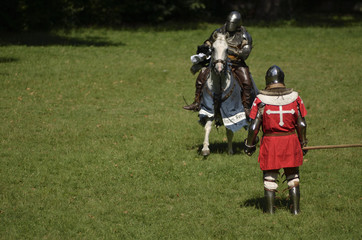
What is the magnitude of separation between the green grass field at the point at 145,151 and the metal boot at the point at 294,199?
13 centimetres

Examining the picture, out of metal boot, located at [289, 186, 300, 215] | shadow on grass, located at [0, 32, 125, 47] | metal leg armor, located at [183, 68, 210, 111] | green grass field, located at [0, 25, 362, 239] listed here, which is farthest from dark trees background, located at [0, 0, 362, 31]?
metal boot, located at [289, 186, 300, 215]

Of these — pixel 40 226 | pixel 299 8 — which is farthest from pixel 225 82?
pixel 299 8

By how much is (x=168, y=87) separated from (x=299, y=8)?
28.9 m

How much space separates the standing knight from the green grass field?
82 centimetres

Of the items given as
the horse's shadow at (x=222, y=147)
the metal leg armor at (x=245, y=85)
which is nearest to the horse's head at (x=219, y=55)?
the metal leg armor at (x=245, y=85)

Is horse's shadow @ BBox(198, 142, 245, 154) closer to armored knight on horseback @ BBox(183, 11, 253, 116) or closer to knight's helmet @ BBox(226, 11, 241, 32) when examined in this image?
armored knight on horseback @ BBox(183, 11, 253, 116)

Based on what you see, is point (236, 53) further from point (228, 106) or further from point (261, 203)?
point (261, 203)

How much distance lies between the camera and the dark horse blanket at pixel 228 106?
38.8 feet

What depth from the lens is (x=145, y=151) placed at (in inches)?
494

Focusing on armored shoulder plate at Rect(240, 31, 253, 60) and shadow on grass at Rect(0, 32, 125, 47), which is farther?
shadow on grass at Rect(0, 32, 125, 47)

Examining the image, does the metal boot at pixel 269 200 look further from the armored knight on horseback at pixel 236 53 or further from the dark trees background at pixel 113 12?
the dark trees background at pixel 113 12

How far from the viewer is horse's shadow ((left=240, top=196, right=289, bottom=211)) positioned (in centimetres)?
912

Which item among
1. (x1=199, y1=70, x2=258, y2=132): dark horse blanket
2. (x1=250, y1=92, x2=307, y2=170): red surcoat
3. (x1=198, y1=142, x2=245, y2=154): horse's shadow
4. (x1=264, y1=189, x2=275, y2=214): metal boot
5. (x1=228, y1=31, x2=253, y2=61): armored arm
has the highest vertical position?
(x1=228, y1=31, x2=253, y2=61): armored arm

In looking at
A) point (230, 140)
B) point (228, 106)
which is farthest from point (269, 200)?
point (230, 140)
